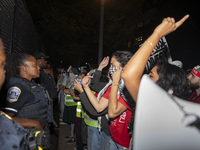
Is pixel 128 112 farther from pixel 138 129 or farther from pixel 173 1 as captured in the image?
pixel 173 1

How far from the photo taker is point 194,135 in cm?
69

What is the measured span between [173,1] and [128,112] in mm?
9677

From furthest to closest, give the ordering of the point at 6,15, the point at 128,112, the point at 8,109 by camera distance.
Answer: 1. the point at 6,15
2. the point at 128,112
3. the point at 8,109

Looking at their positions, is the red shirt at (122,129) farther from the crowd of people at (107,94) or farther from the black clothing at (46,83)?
the black clothing at (46,83)

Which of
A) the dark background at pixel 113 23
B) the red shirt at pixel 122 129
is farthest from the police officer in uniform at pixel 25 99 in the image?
the dark background at pixel 113 23

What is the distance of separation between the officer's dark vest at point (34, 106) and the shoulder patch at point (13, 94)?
10 centimetres

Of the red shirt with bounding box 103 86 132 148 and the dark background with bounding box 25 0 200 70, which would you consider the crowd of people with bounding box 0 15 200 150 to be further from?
the dark background with bounding box 25 0 200 70

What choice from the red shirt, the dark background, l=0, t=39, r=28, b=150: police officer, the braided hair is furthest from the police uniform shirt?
the dark background

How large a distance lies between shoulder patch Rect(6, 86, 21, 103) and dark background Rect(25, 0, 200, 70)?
8.82m

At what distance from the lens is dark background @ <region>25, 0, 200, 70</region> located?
893cm

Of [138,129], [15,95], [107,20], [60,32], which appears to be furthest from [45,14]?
[138,129]

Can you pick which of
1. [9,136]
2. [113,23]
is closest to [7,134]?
[9,136]

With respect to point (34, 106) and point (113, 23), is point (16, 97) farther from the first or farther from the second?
point (113, 23)

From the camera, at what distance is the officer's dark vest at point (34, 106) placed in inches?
82.6
